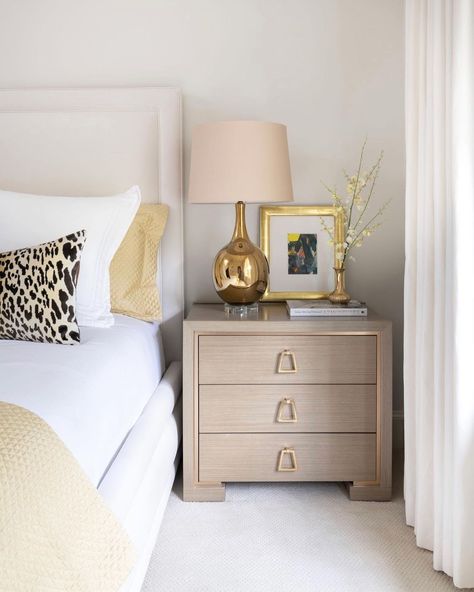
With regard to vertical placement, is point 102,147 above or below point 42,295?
above

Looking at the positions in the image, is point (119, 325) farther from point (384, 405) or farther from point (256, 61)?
point (256, 61)

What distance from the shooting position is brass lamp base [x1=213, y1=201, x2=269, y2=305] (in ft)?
9.14

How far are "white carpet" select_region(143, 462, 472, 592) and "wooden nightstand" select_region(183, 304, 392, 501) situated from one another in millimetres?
98

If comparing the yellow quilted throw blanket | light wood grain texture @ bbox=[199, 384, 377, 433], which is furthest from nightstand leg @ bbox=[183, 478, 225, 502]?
the yellow quilted throw blanket

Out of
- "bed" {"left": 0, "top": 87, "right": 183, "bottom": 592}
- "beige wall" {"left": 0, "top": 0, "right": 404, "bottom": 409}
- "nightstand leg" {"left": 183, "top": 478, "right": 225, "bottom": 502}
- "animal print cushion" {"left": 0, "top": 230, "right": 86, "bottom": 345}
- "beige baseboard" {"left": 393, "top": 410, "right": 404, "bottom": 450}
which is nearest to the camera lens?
"bed" {"left": 0, "top": 87, "right": 183, "bottom": 592}

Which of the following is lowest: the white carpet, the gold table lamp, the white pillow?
the white carpet

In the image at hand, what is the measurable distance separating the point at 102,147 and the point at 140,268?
1.81ft

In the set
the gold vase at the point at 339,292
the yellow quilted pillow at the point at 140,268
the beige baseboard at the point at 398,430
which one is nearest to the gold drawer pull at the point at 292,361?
the gold vase at the point at 339,292

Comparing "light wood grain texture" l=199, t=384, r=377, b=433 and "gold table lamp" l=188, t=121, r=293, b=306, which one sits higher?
"gold table lamp" l=188, t=121, r=293, b=306

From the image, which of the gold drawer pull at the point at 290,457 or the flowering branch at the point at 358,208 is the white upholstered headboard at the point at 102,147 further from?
the gold drawer pull at the point at 290,457

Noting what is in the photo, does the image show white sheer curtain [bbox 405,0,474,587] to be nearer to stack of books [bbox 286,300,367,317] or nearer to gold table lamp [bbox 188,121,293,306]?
stack of books [bbox 286,300,367,317]

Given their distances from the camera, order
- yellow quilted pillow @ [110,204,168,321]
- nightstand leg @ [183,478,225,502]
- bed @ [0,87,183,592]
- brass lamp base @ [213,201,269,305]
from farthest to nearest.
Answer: yellow quilted pillow @ [110,204,168,321] < brass lamp base @ [213,201,269,305] < nightstand leg @ [183,478,225,502] < bed @ [0,87,183,592]

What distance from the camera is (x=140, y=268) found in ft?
9.71

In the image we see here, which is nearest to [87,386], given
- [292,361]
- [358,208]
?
[292,361]
